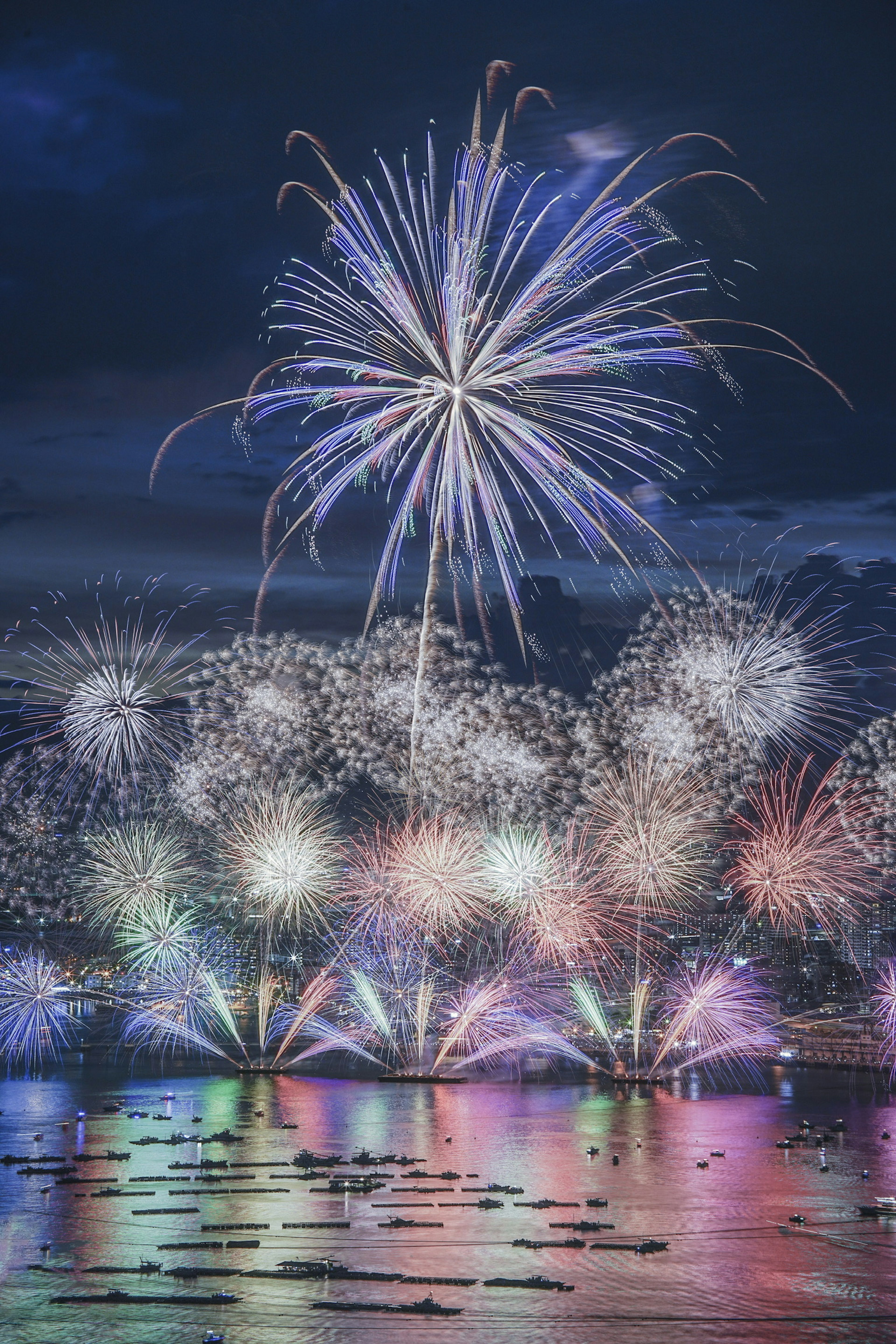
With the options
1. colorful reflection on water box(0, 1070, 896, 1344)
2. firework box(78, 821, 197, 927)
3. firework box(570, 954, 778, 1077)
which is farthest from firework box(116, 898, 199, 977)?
firework box(570, 954, 778, 1077)

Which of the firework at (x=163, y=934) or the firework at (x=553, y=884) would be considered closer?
the firework at (x=553, y=884)

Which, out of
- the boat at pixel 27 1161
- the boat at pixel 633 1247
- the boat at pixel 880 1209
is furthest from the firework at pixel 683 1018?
the boat at pixel 633 1247

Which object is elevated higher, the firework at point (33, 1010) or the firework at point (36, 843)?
the firework at point (36, 843)

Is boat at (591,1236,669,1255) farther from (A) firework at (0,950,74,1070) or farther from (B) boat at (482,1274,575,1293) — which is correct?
(A) firework at (0,950,74,1070)

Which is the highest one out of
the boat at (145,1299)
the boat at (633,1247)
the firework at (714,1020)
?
the firework at (714,1020)

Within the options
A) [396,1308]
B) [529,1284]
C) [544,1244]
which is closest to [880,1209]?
[544,1244]

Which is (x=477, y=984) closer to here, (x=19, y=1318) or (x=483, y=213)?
(x=483, y=213)

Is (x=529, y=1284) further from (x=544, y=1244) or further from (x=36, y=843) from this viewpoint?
(x=36, y=843)

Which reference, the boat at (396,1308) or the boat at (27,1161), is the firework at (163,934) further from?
the boat at (396,1308)
